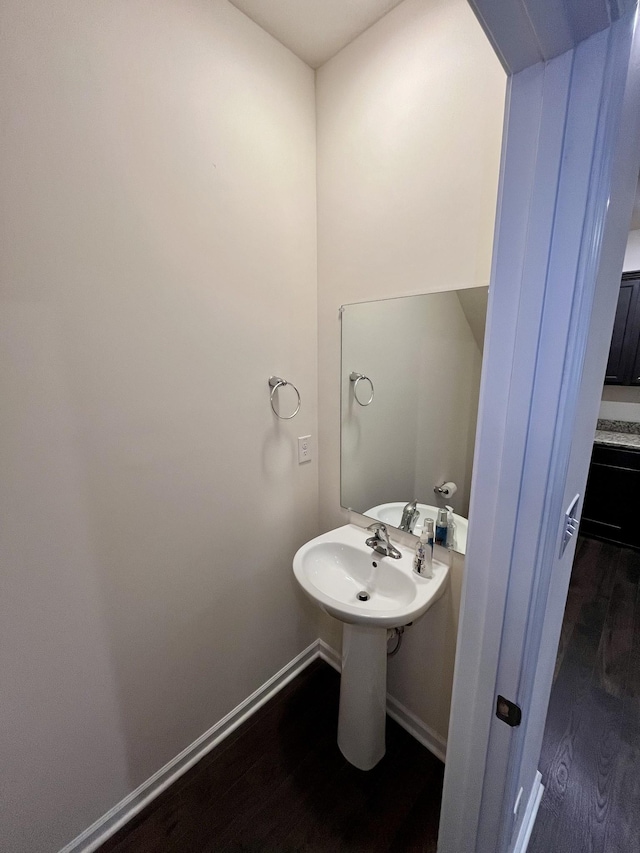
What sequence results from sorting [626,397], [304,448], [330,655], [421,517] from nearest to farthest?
[421,517], [304,448], [330,655], [626,397]

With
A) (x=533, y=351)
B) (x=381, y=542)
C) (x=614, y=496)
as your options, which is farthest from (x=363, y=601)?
(x=614, y=496)

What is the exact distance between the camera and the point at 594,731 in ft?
4.97

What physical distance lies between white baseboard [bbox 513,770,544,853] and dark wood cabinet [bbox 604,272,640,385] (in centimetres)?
305

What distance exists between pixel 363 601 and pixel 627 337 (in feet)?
10.8

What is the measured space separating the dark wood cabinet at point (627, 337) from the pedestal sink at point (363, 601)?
2.98 meters

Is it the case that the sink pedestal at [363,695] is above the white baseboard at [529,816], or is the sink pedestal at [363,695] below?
above

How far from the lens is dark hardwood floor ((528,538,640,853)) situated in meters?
1.18

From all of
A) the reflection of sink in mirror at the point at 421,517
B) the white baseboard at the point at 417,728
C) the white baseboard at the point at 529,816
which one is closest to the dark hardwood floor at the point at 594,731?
the white baseboard at the point at 529,816

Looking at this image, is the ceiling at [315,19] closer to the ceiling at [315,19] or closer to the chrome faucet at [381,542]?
the ceiling at [315,19]

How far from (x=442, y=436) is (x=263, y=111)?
1358mm

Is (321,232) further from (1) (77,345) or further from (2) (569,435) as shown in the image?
(2) (569,435)

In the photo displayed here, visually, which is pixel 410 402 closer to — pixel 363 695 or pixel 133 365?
pixel 133 365

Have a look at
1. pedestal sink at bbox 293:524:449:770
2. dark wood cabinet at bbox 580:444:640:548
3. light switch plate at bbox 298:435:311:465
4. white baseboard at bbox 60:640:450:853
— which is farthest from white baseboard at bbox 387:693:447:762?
dark wood cabinet at bbox 580:444:640:548

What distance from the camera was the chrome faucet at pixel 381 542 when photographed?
1351 millimetres
